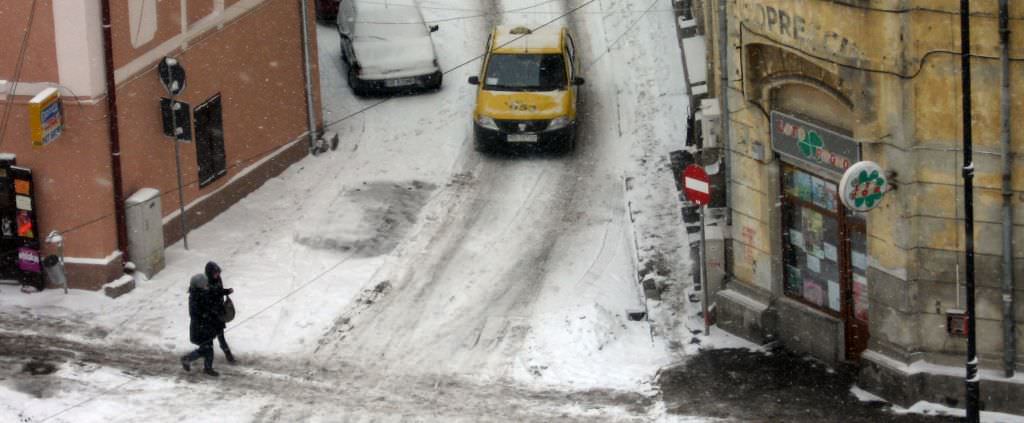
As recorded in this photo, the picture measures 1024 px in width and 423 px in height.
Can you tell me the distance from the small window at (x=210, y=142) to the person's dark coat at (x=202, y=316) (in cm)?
617

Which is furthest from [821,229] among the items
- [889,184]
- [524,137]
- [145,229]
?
[524,137]

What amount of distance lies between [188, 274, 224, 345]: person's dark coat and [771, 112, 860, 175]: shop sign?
6964 millimetres

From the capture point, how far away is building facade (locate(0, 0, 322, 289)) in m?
22.2

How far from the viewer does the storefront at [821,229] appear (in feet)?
64.1

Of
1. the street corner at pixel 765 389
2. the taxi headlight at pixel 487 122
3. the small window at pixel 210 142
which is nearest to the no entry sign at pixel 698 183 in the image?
the street corner at pixel 765 389

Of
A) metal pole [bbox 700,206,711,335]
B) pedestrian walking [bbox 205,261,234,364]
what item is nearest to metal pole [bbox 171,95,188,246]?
pedestrian walking [bbox 205,261,234,364]

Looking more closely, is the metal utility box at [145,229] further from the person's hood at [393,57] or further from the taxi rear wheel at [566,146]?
the person's hood at [393,57]

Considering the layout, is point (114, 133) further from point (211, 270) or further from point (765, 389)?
point (765, 389)

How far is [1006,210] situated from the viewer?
17.7 m

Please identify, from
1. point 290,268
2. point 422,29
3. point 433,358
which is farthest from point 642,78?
point 433,358

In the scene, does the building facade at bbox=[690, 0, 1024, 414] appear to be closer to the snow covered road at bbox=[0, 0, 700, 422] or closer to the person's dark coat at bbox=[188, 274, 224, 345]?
the snow covered road at bbox=[0, 0, 700, 422]

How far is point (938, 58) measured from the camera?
1762 cm

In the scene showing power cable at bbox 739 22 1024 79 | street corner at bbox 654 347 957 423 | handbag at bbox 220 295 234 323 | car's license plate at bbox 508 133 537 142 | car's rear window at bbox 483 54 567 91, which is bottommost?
street corner at bbox 654 347 957 423

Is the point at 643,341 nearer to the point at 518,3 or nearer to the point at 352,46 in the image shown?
the point at 352,46
